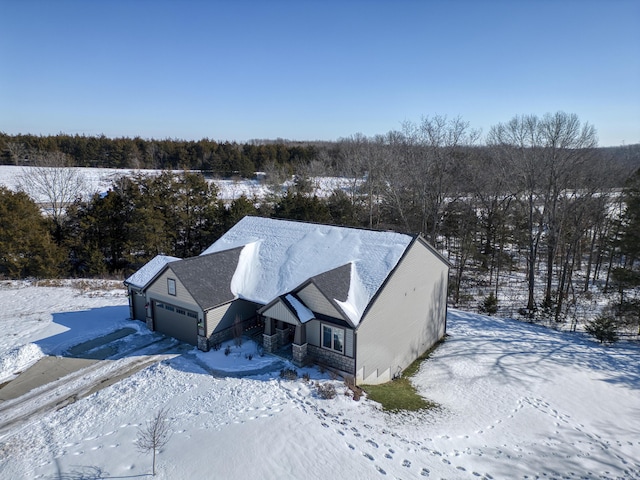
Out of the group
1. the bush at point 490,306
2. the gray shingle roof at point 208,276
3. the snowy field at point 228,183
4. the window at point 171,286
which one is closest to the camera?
the gray shingle roof at point 208,276

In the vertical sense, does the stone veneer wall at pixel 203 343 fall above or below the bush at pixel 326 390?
above

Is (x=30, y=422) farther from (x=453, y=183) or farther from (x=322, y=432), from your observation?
(x=453, y=183)

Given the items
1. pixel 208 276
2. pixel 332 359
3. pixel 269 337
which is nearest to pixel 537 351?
pixel 332 359

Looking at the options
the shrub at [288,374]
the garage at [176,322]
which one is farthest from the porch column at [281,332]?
the garage at [176,322]

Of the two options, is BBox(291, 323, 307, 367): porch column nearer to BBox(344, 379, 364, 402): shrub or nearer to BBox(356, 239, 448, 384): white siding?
BBox(344, 379, 364, 402): shrub

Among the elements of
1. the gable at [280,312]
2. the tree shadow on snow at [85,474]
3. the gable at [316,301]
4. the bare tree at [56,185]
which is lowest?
the tree shadow on snow at [85,474]

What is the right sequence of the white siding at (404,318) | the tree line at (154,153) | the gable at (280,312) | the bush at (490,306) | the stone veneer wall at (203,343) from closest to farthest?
1. the white siding at (404,318)
2. the gable at (280,312)
3. the stone veneer wall at (203,343)
4. the bush at (490,306)
5. the tree line at (154,153)

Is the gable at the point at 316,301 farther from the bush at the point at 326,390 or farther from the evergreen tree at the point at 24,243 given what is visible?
the evergreen tree at the point at 24,243

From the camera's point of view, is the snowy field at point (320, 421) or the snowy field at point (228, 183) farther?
the snowy field at point (228, 183)
